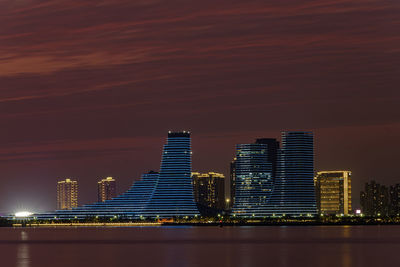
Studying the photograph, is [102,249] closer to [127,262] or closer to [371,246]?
[127,262]

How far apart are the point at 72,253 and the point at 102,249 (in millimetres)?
10930

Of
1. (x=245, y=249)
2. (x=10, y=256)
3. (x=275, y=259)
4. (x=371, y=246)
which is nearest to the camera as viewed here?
(x=275, y=259)

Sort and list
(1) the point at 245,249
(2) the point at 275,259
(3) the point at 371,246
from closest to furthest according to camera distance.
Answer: (2) the point at 275,259 < (1) the point at 245,249 < (3) the point at 371,246

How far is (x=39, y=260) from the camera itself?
127 metres

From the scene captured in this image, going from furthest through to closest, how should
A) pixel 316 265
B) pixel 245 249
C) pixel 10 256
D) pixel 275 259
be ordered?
pixel 245 249 → pixel 10 256 → pixel 275 259 → pixel 316 265

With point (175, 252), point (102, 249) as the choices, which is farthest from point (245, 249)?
point (102, 249)

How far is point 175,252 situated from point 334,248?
2620cm

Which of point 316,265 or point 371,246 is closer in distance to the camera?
point 316,265

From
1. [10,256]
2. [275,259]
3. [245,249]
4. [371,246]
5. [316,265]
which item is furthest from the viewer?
[371,246]

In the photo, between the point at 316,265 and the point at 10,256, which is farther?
the point at 10,256

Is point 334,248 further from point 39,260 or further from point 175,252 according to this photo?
point 39,260

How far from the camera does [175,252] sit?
142000 mm

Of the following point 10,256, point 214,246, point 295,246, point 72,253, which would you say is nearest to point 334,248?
point 295,246

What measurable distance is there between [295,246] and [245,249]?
14097mm
